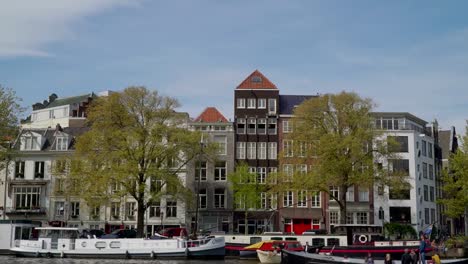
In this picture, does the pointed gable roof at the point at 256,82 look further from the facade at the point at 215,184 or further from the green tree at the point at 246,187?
the green tree at the point at 246,187

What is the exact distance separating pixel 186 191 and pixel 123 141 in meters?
8.38

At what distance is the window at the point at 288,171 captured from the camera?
2437 inches

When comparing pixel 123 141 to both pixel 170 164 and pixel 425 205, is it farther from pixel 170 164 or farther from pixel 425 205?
pixel 425 205

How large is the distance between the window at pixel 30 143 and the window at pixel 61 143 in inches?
102

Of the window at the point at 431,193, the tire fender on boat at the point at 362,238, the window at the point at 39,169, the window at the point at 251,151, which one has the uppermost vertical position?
the window at the point at 251,151

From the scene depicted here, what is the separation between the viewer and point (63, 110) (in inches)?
4488

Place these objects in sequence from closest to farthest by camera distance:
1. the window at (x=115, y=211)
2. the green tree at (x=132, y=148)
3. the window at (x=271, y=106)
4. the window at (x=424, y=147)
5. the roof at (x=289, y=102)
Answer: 1. the green tree at (x=132, y=148)
2. the window at (x=115, y=211)
3. the window at (x=271, y=106)
4. the roof at (x=289, y=102)
5. the window at (x=424, y=147)

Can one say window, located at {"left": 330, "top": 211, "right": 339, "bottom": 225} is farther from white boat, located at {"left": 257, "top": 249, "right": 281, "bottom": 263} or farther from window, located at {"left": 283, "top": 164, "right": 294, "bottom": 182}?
white boat, located at {"left": 257, "top": 249, "right": 281, "bottom": 263}

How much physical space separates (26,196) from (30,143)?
23.2 ft

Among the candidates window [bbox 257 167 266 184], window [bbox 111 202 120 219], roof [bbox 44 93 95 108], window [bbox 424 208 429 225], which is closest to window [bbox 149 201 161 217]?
window [bbox 111 202 120 219]

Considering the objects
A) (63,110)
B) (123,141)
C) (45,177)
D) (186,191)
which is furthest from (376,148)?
(63,110)

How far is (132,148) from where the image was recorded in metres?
62.9

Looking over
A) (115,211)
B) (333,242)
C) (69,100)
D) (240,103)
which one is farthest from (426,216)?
(69,100)

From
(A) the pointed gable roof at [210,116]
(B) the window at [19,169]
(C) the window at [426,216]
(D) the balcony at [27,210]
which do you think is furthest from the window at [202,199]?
(C) the window at [426,216]
